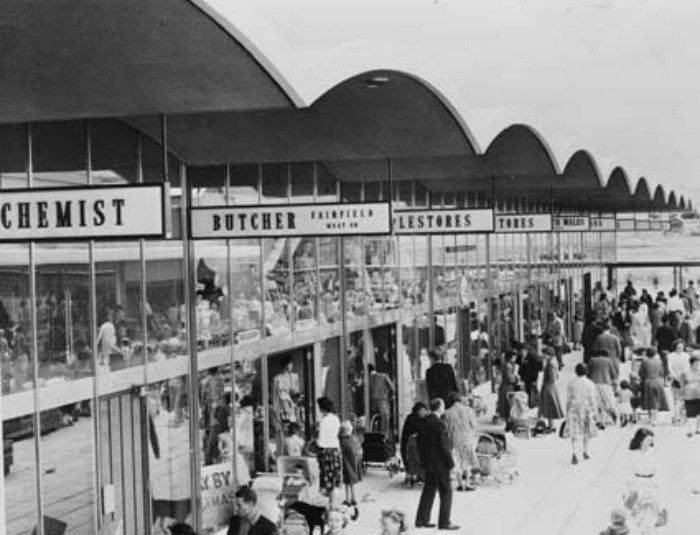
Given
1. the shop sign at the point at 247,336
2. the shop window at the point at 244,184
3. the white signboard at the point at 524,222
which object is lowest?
the shop sign at the point at 247,336

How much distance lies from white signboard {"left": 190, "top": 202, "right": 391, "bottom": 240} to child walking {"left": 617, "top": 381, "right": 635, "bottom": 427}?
8.93 meters

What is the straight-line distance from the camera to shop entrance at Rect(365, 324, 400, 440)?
1741cm

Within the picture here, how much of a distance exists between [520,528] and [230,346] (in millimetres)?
4078

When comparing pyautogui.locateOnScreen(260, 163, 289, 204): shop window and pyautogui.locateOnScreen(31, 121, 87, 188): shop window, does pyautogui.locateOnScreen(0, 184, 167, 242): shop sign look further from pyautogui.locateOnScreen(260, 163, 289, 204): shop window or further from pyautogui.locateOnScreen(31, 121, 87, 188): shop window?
pyautogui.locateOnScreen(260, 163, 289, 204): shop window

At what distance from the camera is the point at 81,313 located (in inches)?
403

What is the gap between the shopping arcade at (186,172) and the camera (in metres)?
7.65

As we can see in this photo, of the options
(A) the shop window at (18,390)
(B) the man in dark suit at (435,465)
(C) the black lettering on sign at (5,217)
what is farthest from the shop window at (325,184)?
(C) the black lettering on sign at (5,217)

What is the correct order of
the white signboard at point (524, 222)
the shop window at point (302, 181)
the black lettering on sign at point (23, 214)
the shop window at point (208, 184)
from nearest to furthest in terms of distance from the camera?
the black lettering on sign at point (23, 214) → the shop window at point (208, 184) → the shop window at point (302, 181) → the white signboard at point (524, 222)

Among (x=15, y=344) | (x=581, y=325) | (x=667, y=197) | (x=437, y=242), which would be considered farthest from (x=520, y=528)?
(x=667, y=197)

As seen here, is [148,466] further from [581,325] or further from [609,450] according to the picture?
[581,325]

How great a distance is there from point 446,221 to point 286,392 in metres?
3.23

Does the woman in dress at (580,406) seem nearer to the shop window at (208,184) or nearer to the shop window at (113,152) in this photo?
the shop window at (208,184)

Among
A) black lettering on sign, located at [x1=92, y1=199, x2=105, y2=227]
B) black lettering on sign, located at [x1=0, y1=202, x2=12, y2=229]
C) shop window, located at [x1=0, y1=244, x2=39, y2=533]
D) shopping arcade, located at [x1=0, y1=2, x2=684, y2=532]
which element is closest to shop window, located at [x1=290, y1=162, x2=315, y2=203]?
shopping arcade, located at [x1=0, y1=2, x2=684, y2=532]

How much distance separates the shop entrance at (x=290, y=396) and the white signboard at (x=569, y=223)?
8074 mm
